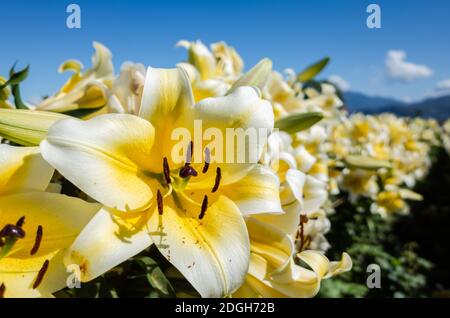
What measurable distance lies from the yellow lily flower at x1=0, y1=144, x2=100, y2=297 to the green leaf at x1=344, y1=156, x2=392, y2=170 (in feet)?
2.83

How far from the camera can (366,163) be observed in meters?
1.19

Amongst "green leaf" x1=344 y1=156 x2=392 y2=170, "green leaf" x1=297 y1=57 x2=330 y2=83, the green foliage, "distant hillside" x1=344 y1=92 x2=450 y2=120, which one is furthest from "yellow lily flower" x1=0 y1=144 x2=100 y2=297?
"distant hillside" x1=344 y1=92 x2=450 y2=120

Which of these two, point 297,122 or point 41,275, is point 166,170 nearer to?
point 41,275

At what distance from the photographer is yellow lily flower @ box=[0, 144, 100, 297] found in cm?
46

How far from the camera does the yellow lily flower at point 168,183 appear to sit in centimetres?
48

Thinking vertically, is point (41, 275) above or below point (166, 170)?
below

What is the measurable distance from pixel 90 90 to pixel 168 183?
31 cm

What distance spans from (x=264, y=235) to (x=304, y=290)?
0.09 meters

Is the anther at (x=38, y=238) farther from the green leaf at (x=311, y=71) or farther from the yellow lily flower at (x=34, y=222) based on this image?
the green leaf at (x=311, y=71)

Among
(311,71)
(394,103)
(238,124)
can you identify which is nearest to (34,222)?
(238,124)

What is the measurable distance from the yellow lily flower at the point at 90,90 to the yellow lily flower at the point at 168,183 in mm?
216

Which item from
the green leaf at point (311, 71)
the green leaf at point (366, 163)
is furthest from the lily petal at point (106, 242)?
the green leaf at point (311, 71)

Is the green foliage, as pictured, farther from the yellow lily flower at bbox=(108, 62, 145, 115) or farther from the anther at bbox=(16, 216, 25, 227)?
the anther at bbox=(16, 216, 25, 227)
